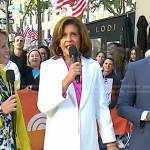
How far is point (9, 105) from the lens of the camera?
9.36 ft

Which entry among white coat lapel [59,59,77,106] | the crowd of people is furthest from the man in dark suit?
white coat lapel [59,59,77,106]

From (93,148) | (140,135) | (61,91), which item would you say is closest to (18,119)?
(61,91)

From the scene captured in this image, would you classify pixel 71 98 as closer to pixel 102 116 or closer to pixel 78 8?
pixel 102 116

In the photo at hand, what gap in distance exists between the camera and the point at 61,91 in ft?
10.2

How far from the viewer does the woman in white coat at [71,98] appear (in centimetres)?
315

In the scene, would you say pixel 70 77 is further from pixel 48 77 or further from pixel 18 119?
pixel 18 119

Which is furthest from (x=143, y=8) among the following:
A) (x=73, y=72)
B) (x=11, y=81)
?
(x=11, y=81)

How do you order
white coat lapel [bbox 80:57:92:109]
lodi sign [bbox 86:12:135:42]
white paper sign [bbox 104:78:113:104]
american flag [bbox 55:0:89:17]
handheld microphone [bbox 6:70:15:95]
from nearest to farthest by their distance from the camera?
handheld microphone [bbox 6:70:15:95] → white coat lapel [bbox 80:57:92:109] → white paper sign [bbox 104:78:113:104] → american flag [bbox 55:0:89:17] → lodi sign [bbox 86:12:135:42]

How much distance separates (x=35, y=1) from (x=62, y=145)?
72.8 feet

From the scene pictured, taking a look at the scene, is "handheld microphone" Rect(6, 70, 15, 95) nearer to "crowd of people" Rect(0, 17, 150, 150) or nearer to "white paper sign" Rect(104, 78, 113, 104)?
"crowd of people" Rect(0, 17, 150, 150)

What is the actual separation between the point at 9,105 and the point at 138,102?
0.90m

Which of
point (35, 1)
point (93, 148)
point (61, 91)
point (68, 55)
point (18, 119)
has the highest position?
point (35, 1)

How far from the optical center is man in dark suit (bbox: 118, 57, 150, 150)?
3082 millimetres

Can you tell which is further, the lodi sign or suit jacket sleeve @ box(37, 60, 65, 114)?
the lodi sign
